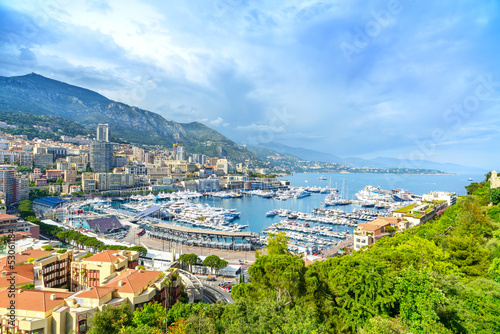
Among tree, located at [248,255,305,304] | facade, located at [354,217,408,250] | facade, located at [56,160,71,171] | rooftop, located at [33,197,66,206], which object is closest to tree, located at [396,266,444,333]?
tree, located at [248,255,305,304]

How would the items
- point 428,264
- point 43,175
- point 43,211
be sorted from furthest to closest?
1. point 43,175
2. point 43,211
3. point 428,264

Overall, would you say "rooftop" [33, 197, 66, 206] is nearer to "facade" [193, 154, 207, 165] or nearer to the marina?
the marina

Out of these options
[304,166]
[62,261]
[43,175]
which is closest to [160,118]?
[304,166]

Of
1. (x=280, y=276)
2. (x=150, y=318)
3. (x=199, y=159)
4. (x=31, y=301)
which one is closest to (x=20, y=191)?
(x=31, y=301)

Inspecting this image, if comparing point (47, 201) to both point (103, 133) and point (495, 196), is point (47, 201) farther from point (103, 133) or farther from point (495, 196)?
point (103, 133)

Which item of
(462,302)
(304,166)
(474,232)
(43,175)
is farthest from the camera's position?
(304,166)

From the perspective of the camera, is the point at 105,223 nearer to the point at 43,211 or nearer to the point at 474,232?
the point at 43,211

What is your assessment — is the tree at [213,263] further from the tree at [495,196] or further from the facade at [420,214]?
the tree at [495,196]

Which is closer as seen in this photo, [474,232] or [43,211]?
[474,232]
